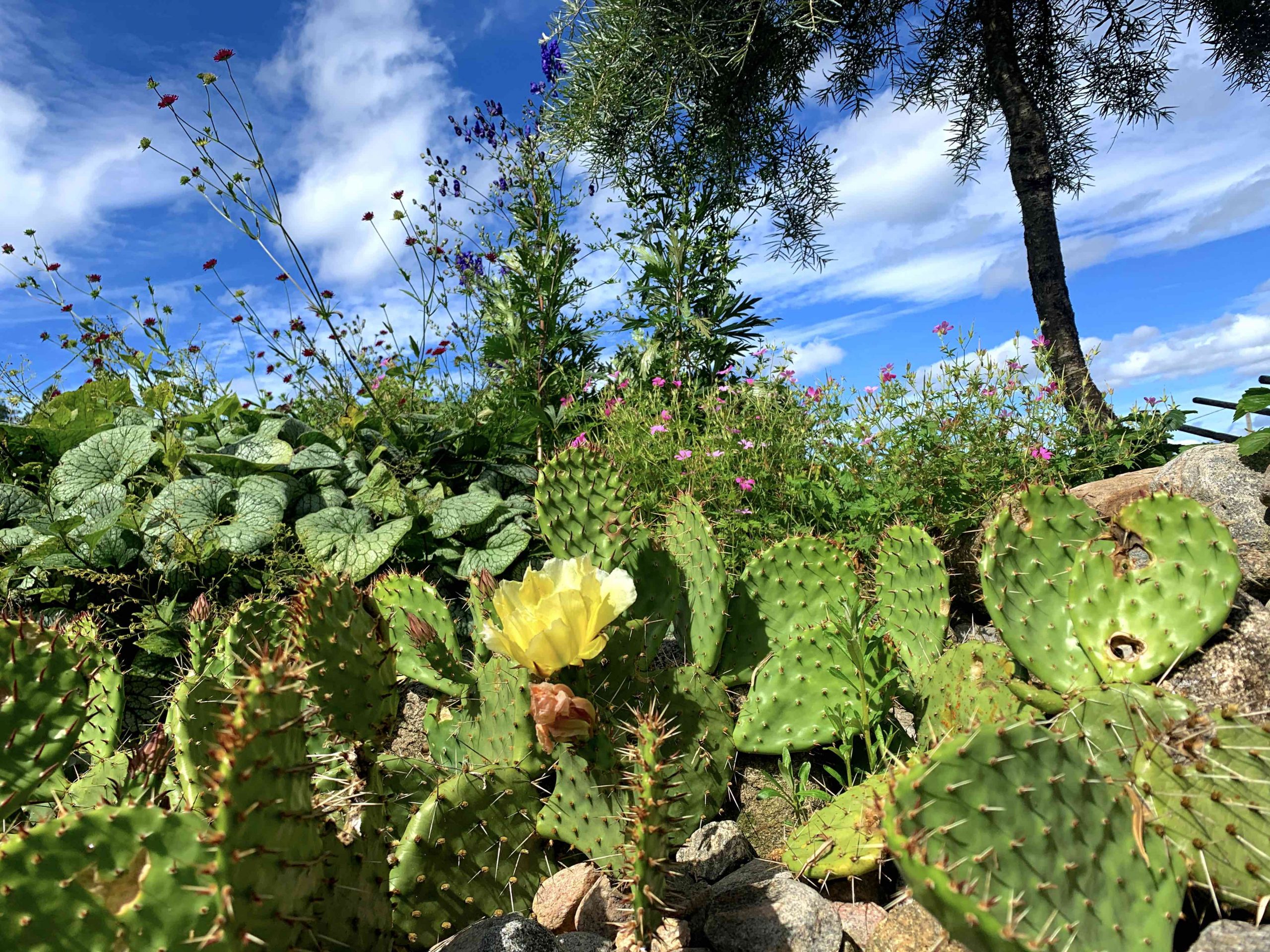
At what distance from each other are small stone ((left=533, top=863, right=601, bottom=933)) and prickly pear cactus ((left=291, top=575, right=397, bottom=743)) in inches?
18.2

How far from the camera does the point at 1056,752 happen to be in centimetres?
110

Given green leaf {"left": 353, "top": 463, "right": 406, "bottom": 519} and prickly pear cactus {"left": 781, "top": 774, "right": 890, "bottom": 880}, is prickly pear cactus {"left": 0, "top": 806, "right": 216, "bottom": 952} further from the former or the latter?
green leaf {"left": 353, "top": 463, "right": 406, "bottom": 519}

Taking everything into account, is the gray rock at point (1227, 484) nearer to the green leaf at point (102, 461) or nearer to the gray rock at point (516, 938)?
the gray rock at point (516, 938)

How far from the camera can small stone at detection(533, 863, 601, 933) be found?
154 centimetres

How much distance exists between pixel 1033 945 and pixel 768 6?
8335mm

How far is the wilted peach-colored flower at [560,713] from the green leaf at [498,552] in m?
1.77

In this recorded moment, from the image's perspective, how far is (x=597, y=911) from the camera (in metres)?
1.56

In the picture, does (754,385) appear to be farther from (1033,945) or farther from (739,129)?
(739,129)

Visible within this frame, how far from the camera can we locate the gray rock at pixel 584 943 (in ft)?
4.52

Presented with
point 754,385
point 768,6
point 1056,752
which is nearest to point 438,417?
point 754,385

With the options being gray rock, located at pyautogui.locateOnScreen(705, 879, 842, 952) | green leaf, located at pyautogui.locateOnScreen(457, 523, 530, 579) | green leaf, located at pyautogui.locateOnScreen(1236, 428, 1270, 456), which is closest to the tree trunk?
green leaf, located at pyautogui.locateOnScreen(1236, 428, 1270, 456)

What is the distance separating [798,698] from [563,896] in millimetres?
713

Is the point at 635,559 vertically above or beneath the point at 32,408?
beneath

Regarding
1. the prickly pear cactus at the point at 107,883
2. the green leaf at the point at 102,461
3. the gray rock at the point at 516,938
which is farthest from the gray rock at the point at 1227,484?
the green leaf at the point at 102,461
